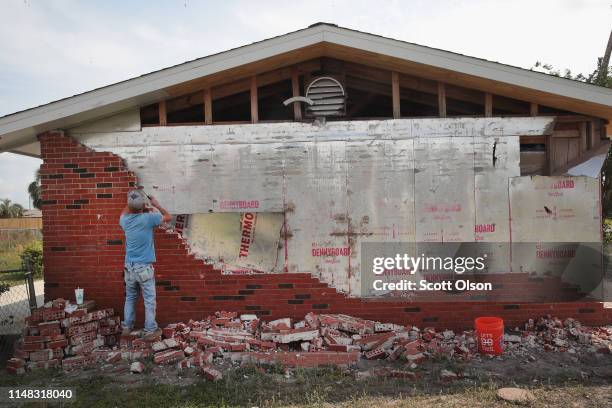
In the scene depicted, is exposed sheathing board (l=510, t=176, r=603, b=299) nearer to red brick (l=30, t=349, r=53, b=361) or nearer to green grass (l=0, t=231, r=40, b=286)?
red brick (l=30, t=349, r=53, b=361)

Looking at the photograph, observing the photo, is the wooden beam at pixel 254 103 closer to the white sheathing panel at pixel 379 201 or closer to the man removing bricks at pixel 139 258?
the white sheathing panel at pixel 379 201

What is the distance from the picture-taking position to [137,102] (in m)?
6.34

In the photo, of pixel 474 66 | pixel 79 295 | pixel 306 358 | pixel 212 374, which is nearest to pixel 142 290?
pixel 79 295

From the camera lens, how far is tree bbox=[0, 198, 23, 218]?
152 feet

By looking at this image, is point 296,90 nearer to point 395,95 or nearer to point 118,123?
point 395,95

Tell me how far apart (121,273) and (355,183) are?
3697 millimetres

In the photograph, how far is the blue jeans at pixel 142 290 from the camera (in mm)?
5750

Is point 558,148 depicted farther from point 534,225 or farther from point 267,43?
point 267,43

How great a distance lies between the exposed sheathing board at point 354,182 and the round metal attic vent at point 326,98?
0.24 meters

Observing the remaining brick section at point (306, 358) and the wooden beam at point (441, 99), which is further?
the wooden beam at point (441, 99)

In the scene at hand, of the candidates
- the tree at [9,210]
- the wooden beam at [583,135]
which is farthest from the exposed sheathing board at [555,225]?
the tree at [9,210]

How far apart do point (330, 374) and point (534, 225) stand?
3.74m

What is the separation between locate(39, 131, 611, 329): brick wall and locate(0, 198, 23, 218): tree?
47.2 meters

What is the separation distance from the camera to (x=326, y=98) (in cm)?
649
